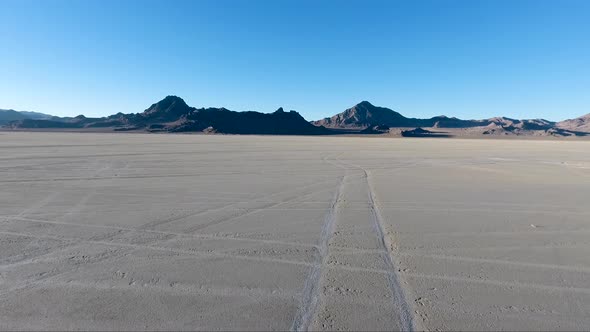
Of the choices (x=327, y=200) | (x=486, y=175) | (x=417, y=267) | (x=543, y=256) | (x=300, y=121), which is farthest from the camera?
(x=300, y=121)

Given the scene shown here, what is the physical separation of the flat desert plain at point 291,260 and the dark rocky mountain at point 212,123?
127004mm

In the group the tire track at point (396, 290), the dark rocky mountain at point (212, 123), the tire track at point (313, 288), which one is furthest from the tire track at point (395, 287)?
the dark rocky mountain at point (212, 123)

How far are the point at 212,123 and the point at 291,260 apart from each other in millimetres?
145975

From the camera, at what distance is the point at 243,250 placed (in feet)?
19.0

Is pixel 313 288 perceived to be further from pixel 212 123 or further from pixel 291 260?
pixel 212 123

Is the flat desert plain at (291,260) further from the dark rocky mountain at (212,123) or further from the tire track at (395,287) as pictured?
the dark rocky mountain at (212,123)

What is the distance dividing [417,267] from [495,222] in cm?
346

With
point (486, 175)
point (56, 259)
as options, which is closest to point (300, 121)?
point (486, 175)

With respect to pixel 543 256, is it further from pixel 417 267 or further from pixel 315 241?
pixel 315 241

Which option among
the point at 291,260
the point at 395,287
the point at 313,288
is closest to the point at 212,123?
the point at 291,260

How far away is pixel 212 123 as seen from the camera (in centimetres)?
14638

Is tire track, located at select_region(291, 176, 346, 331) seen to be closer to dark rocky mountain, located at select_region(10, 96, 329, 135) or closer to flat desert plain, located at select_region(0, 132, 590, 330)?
flat desert plain, located at select_region(0, 132, 590, 330)

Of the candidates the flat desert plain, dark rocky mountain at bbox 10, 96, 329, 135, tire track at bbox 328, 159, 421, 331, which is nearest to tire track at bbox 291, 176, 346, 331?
the flat desert plain

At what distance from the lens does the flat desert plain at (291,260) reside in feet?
12.7
